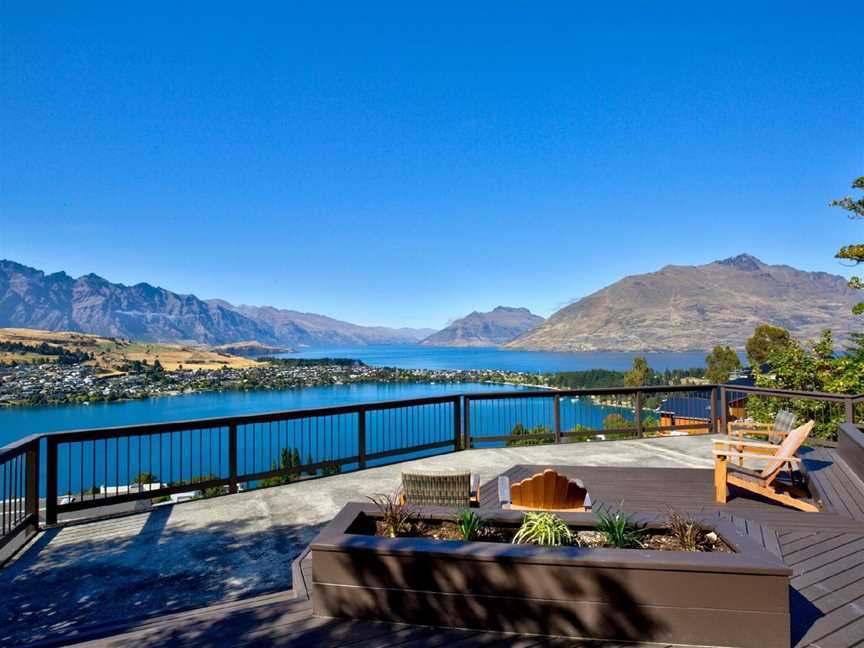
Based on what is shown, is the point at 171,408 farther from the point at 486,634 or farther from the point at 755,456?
the point at 486,634

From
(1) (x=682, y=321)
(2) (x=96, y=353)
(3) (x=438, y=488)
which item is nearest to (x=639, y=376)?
(3) (x=438, y=488)

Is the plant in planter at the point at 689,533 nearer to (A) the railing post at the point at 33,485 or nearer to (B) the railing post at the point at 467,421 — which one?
(B) the railing post at the point at 467,421

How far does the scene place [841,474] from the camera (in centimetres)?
565

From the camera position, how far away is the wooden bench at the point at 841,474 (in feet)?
14.8

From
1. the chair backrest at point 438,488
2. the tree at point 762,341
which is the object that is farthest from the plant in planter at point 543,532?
the tree at point 762,341

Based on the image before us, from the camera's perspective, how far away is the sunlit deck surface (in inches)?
92.6

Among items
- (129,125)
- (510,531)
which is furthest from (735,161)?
(129,125)

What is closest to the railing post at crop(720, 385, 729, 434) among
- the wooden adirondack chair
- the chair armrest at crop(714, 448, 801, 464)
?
the wooden adirondack chair

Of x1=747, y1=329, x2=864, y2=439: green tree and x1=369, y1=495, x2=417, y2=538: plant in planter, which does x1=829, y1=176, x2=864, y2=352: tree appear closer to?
x1=747, y1=329, x2=864, y2=439: green tree

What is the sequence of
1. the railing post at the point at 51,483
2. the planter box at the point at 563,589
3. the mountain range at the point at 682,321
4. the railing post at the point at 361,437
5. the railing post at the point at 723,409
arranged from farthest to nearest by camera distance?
1. the mountain range at the point at 682,321
2. the railing post at the point at 723,409
3. the railing post at the point at 361,437
4. the railing post at the point at 51,483
5. the planter box at the point at 563,589

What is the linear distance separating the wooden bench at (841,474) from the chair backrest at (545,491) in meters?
2.67

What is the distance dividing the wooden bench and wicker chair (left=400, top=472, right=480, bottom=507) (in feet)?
11.5

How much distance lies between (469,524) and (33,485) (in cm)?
457

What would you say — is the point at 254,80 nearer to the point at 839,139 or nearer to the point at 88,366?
the point at 839,139
